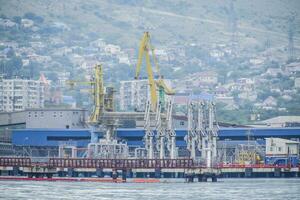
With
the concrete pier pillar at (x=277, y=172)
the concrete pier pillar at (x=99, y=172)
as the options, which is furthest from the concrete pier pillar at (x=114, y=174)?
the concrete pier pillar at (x=277, y=172)

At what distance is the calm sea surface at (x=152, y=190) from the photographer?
146 metres

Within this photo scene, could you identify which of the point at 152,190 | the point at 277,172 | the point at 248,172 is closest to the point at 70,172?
the point at 248,172

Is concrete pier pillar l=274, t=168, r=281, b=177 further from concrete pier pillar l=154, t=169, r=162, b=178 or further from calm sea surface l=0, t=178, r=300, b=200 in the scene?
concrete pier pillar l=154, t=169, r=162, b=178

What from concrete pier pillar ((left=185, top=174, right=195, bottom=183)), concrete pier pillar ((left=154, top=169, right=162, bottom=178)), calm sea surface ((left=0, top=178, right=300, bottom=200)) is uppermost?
concrete pier pillar ((left=154, top=169, right=162, bottom=178))

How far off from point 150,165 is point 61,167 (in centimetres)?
1118

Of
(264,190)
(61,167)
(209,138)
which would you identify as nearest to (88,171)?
(61,167)

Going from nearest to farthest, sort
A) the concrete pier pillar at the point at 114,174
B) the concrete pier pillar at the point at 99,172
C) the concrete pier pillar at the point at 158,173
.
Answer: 1. the concrete pier pillar at the point at 114,174
2. the concrete pier pillar at the point at 158,173
3. the concrete pier pillar at the point at 99,172

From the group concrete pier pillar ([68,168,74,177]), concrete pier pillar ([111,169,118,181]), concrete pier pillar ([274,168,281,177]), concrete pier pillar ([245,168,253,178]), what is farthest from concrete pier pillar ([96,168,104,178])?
concrete pier pillar ([274,168,281,177])

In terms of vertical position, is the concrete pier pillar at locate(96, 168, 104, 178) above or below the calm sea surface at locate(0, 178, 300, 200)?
above

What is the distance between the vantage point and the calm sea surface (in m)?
146

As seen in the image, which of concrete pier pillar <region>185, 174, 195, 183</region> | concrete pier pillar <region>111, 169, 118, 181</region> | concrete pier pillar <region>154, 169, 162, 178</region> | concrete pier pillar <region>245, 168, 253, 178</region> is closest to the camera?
concrete pier pillar <region>185, 174, 195, 183</region>

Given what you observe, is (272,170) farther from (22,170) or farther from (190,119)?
(22,170)

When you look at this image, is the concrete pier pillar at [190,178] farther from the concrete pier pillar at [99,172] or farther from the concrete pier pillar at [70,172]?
the concrete pier pillar at [70,172]

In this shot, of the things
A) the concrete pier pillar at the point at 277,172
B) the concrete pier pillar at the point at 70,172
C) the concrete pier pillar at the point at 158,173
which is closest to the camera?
the concrete pier pillar at the point at 158,173
